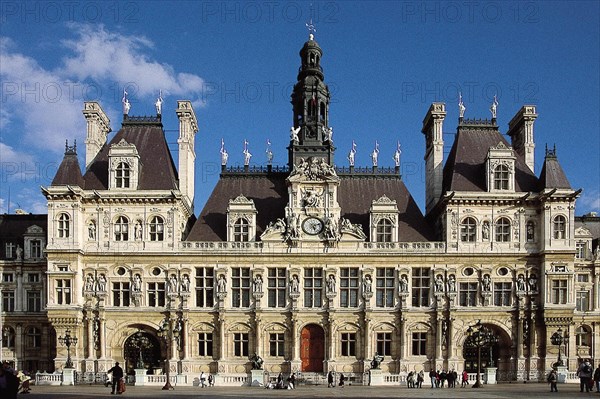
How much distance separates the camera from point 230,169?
64938 millimetres

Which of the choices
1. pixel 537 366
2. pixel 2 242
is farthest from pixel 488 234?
pixel 2 242

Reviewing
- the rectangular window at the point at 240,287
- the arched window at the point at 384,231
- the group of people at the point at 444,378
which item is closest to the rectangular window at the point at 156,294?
the rectangular window at the point at 240,287

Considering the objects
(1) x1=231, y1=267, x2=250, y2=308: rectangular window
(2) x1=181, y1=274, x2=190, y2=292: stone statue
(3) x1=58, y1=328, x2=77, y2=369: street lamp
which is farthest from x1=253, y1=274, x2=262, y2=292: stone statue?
(3) x1=58, y1=328, x2=77, y2=369: street lamp

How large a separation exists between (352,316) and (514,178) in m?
17.5

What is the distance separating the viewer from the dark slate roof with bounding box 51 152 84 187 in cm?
5908

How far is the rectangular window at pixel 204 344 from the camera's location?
5875cm

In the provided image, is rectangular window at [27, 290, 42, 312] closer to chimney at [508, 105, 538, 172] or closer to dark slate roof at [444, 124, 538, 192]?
dark slate roof at [444, 124, 538, 192]

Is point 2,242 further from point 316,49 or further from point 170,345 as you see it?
point 316,49

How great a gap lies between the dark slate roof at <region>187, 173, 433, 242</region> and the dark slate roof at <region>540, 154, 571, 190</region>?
33.0 feet

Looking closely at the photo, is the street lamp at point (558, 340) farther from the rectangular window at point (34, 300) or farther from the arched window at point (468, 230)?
the rectangular window at point (34, 300)

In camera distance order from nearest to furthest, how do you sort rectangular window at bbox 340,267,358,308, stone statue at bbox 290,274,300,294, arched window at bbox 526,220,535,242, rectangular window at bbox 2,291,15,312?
stone statue at bbox 290,274,300,294 < rectangular window at bbox 340,267,358,308 < arched window at bbox 526,220,535,242 < rectangular window at bbox 2,291,15,312

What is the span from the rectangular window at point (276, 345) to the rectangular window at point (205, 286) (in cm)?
554

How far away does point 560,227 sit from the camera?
192 feet

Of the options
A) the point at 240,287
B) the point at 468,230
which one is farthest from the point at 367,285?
the point at 240,287
